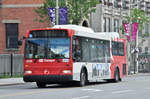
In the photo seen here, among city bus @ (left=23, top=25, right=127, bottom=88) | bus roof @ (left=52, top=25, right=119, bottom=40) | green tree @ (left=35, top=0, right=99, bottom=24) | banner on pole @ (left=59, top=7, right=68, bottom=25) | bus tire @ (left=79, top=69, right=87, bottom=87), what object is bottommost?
bus tire @ (left=79, top=69, right=87, bottom=87)

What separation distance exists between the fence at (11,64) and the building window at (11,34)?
9.81 meters

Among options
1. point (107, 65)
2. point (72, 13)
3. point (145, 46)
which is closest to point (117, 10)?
point (145, 46)

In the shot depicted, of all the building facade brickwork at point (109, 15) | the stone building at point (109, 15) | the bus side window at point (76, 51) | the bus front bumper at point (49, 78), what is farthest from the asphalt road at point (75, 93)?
the building facade brickwork at point (109, 15)

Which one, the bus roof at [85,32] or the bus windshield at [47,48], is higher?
the bus roof at [85,32]

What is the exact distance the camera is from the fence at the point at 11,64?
37969 mm

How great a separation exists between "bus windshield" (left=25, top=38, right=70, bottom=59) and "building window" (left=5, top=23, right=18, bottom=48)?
25825mm

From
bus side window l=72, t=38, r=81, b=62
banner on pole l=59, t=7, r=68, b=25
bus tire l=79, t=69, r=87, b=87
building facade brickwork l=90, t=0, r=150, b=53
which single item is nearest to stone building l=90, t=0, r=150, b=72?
building facade brickwork l=90, t=0, r=150, b=53

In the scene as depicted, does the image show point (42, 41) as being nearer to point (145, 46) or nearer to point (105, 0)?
point (105, 0)

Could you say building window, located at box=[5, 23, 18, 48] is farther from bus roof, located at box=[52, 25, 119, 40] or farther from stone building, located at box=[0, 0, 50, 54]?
bus roof, located at box=[52, 25, 119, 40]

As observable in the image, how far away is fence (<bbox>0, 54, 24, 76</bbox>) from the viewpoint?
38.0m

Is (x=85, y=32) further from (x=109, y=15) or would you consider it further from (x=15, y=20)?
(x=109, y=15)

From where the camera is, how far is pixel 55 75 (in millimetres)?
23547

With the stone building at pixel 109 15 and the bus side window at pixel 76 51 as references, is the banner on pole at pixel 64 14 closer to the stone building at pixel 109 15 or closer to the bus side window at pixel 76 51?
the bus side window at pixel 76 51

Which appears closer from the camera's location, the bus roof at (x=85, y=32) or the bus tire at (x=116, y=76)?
the bus roof at (x=85, y=32)
